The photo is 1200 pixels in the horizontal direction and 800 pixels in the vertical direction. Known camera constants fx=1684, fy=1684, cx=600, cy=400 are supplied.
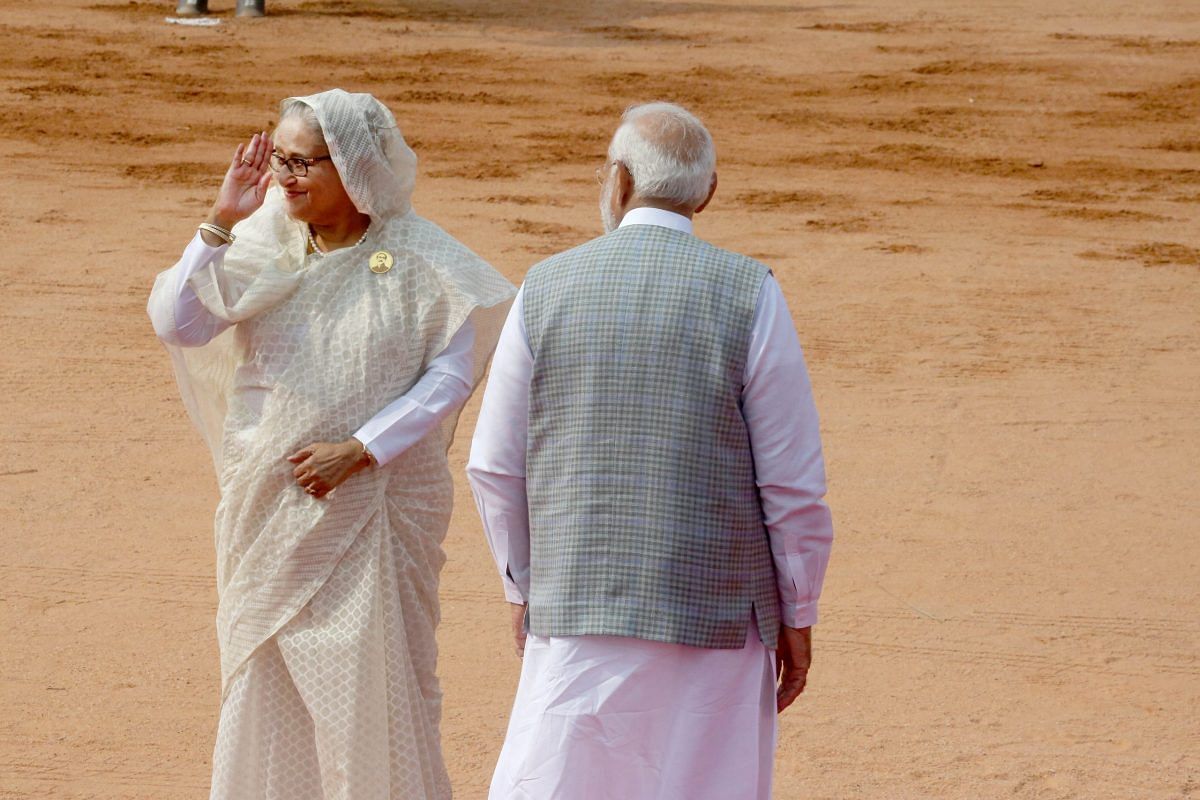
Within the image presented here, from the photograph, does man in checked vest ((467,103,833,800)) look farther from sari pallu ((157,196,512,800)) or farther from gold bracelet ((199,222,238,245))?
gold bracelet ((199,222,238,245))

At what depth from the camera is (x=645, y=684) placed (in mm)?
3148

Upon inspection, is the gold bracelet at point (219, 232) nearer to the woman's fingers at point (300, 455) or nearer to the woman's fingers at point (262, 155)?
the woman's fingers at point (262, 155)

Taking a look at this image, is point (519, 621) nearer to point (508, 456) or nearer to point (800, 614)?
point (508, 456)

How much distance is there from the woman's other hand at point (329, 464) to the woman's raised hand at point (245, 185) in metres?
0.52

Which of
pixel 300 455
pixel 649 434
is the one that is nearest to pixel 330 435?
pixel 300 455

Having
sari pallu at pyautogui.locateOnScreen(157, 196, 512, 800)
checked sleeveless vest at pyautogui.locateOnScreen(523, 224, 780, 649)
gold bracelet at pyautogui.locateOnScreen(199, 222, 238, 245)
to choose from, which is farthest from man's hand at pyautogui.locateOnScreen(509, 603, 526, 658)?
gold bracelet at pyautogui.locateOnScreen(199, 222, 238, 245)

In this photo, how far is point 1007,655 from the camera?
5.44 meters

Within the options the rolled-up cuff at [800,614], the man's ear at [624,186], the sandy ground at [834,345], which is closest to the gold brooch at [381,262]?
the man's ear at [624,186]

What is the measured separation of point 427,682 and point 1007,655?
2.40 m

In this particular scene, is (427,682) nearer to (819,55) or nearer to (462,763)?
(462,763)

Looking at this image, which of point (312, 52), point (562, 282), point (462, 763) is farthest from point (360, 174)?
point (312, 52)

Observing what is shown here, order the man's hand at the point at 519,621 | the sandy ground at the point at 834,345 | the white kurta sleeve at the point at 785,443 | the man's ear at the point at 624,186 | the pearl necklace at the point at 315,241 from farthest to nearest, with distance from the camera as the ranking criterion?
the sandy ground at the point at 834,345 → the pearl necklace at the point at 315,241 → the man's hand at the point at 519,621 → the man's ear at the point at 624,186 → the white kurta sleeve at the point at 785,443

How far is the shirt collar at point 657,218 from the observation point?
10.2 feet

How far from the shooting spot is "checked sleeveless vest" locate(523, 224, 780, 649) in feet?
10.00
